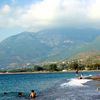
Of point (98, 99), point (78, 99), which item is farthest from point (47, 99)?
point (98, 99)

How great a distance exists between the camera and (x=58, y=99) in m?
59.3

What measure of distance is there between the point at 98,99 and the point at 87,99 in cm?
212

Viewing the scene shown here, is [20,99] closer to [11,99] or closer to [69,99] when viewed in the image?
[11,99]

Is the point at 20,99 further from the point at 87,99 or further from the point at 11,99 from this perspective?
the point at 87,99

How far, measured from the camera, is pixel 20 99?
65375mm

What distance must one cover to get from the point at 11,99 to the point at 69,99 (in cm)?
1515

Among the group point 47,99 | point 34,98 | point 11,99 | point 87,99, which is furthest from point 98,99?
point 11,99

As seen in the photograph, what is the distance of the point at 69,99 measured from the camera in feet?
191

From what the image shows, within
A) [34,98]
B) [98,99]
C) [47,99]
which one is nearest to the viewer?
[98,99]

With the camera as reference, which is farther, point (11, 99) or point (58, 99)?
point (11, 99)

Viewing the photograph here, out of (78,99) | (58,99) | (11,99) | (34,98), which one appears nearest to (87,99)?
(78,99)

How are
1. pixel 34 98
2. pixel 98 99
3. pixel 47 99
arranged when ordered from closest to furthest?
pixel 98 99 → pixel 47 99 → pixel 34 98

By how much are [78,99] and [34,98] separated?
Answer: 11.6 meters

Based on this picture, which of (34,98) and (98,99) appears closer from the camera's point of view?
(98,99)
